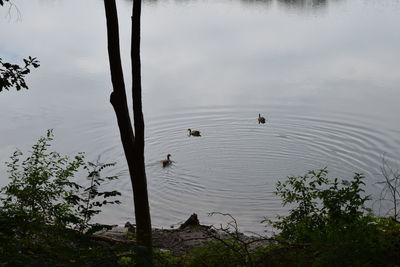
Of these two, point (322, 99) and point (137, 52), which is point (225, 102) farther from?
point (137, 52)

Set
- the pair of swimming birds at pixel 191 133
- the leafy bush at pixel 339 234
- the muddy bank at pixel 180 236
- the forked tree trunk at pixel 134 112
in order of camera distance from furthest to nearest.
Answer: the pair of swimming birds at pixel 191 133, the muddy bank at pixel 180 236, the forked tree trunk at pixel 134 112, the leafy bush at pixel 339 234

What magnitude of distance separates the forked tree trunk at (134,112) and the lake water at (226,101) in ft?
13.5

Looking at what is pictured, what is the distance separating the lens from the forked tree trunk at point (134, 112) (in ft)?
18.3

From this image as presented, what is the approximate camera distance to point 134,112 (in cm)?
574

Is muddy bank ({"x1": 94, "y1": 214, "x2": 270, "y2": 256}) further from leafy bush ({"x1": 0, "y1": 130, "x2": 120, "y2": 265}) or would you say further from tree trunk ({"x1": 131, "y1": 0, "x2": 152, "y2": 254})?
tree trunk ({"x1": 131, "y1": 0, "x2": 152, "y2": 254})

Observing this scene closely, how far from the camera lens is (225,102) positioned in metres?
16.7

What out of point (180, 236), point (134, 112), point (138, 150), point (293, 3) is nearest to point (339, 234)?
point (138, 150)

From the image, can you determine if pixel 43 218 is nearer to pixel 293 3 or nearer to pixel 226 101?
pixel 226 101

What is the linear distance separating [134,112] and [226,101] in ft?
36.5

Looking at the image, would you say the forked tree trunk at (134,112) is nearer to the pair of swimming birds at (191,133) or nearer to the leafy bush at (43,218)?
the leafy bush at (43,218)

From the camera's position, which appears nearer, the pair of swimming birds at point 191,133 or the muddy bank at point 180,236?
the muddy bank at point 180,236

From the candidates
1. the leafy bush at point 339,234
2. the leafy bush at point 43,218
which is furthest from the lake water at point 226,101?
the leafy bush at point 43,218

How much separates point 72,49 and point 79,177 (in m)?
12.3

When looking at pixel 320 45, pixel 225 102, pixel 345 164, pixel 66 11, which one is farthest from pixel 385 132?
pixel 66 11
